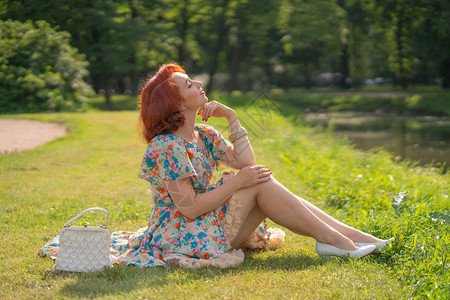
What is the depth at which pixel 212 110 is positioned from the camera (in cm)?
341

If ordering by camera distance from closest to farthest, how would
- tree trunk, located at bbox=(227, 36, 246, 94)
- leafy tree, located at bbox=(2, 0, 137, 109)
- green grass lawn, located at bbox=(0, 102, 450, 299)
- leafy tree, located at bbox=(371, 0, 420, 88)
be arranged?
green grass lawn, located at bbox=(0, 102, 450, 299), leafy tree, located at bbox=(2, 0, 137, 109), leafy tree, located at bbox=(371, 0, 420, 88), tree trunk, located at bbox=(227, 36, 246, 94)

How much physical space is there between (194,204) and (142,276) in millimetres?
518

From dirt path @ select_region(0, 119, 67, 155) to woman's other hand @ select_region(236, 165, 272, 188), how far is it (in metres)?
6.00

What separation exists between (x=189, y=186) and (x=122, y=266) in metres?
0.63

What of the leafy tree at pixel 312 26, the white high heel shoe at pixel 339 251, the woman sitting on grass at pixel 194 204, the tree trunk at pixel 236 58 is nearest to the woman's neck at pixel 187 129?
the woman sitting on grass at pixel 194 204

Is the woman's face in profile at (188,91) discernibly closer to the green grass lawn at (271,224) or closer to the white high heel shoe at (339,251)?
the green grass lawn at (271,224)

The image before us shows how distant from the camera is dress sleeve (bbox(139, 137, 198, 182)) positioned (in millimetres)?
3080

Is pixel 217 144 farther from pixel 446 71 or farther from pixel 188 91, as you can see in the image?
pixel 446 71

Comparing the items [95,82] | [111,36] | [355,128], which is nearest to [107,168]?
[355,128]

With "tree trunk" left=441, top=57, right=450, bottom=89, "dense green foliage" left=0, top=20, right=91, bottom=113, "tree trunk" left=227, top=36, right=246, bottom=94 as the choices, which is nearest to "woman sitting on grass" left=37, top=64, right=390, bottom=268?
"dense green foliage" left=0, top=20, right=91, bottom=113

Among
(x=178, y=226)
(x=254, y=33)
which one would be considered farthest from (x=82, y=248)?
(x=254, y=33)

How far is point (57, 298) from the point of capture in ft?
8.63

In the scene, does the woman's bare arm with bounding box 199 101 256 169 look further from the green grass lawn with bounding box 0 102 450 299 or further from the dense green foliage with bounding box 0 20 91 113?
the dense green foliage with bounding box 0 20 91 113

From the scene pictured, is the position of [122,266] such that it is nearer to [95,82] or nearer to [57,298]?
[57,298]
